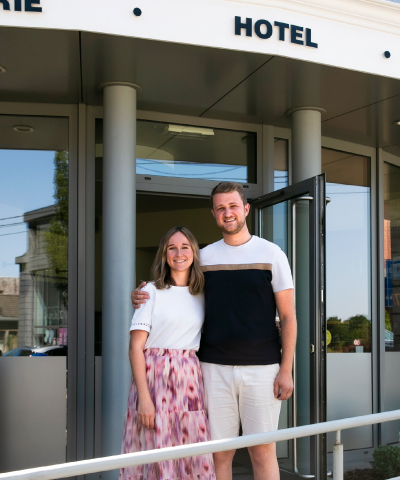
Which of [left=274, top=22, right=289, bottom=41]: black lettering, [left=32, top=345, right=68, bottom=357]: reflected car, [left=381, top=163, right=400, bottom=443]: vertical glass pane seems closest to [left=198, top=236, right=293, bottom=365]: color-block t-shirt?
[left=274, top=22, right=289, bottom=41]: black lettering

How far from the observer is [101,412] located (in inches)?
185

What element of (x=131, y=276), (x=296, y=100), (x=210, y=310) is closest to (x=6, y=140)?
(x=131, y=276)

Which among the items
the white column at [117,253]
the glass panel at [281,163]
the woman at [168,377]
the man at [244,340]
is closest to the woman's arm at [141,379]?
the woman at [168,377]

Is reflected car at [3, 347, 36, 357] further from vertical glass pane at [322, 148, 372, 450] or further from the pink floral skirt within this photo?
vertical glass pane at [322, 148, 372, 450]

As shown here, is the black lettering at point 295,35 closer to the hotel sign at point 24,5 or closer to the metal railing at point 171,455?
the hotel sign at point 24,5

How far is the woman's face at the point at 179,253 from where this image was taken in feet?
9.41

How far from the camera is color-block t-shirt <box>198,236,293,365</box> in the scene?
286 centimetres

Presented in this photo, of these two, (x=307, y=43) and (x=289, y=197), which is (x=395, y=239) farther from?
(x=307, y=43)

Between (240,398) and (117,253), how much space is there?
6.33 ft

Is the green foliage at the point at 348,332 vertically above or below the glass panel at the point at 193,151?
below

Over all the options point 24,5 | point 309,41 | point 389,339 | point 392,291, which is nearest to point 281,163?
point 309,41

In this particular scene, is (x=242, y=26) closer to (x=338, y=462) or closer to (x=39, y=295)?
(x=39, y=295)

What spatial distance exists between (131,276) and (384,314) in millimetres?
3232

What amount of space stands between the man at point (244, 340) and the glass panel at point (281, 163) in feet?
9.55
